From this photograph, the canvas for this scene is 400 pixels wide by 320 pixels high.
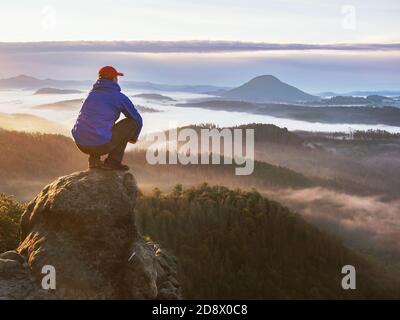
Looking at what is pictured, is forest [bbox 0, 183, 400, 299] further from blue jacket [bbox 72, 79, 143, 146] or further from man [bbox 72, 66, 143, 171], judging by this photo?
blue jacket [bbox 72, 79, 143, 146]

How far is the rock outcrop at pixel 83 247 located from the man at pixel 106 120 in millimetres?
1280

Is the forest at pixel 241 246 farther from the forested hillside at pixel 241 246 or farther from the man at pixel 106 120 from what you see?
the man at pixel 106 120

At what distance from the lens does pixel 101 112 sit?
1962 cm

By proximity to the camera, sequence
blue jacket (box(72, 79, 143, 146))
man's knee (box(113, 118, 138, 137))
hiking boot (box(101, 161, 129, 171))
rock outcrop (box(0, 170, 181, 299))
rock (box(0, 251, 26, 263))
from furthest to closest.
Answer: hiking boot (box(101, 161, 129, 171)), man's knee (box(113, 118, 138, 137)), blue jacket (box(72, 79, 143, 146)), rock (box(0, 251, 26, 263)), rock outcrop (box(0, 170, 181, 299))

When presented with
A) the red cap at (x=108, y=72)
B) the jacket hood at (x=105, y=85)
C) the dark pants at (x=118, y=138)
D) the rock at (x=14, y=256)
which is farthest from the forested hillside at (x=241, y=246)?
the red cap at (x=108, y=72)

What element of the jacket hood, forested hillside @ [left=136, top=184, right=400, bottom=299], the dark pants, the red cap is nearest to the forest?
forested hillside @ [left=136, top=184, right=400, bottom=299]

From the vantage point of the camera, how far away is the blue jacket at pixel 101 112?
64.5ft

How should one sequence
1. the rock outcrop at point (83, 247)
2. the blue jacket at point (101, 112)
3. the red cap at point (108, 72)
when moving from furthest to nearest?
1. the red cap at point (108, 72)
2. the blue jacket at point (101, 112)
3. the rock outcrop at point (83, 247)

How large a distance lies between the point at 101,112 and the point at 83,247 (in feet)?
15.4

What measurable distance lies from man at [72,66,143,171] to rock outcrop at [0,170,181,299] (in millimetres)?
1280

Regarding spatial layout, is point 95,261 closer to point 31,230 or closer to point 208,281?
point 31,230

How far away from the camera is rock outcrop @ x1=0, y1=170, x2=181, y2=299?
1864 centimetres

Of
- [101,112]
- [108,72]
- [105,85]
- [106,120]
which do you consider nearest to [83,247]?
[106,120]

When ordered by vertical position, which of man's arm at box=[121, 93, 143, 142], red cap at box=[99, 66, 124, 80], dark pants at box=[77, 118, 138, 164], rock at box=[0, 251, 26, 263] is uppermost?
red cap at box=[99, 66, 124, 80]
